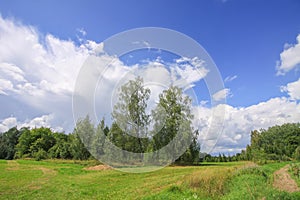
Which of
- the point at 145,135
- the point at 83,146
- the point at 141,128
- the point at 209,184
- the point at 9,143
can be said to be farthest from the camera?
the point at 9,143

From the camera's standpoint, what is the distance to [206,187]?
1024 cm

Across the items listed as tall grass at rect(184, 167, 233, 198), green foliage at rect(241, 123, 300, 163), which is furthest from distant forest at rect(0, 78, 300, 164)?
tall grass at rect(184, 167, 233, 198)

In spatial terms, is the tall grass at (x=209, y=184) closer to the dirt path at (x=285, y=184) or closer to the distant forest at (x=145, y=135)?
the dirt path at (x=285, y=184)

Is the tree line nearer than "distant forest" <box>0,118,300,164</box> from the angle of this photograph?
Yes

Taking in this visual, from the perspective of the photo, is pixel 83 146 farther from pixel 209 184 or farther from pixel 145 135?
pixel 209 184

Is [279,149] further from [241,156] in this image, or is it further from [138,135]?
[138,135]

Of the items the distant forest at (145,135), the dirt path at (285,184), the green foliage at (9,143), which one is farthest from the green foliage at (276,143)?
the green foliage at (9,143)

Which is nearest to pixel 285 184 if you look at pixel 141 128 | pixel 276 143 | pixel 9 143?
pixel 141 128

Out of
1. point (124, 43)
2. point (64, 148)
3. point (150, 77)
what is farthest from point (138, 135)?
point (64, 148)

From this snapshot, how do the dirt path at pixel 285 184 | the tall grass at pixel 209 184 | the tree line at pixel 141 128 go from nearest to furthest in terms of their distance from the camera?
the tall grass at pixel 209 184, the dirt path at pixel 285 184, the tree line at pixel 141 128

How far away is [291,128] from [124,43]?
51738 mm

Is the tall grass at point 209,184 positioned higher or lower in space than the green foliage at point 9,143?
lower

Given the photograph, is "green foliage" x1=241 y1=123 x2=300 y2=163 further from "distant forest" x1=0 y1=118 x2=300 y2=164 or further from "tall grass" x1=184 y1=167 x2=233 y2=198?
"tall grass" x1=184 y1=167 x2=233 y2=198

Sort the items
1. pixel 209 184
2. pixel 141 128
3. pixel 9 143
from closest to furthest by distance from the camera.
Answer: pixel 209 184, pixel 141 128, pixel 9 143
